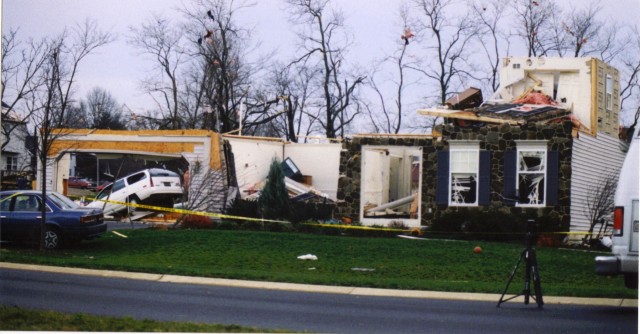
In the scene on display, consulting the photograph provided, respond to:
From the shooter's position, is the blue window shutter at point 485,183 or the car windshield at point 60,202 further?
the blue window shutter at point 485,183

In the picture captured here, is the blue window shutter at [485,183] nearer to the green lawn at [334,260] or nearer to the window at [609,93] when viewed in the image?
the green lawn at [334,260]

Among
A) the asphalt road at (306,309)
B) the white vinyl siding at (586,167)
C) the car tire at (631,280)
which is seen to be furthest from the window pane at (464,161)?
the car tire at (631,280)

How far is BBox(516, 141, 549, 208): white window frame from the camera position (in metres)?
23.8

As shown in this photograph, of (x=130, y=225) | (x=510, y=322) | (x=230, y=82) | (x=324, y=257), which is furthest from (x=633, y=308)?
(x=230, y=82)

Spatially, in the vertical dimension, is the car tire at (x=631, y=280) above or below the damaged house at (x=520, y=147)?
below

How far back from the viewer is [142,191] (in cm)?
2773

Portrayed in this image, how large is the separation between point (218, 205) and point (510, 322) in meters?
15.5

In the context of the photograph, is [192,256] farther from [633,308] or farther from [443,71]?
[443,71]

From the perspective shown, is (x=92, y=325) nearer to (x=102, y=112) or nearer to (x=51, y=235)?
(x=51, y=235)

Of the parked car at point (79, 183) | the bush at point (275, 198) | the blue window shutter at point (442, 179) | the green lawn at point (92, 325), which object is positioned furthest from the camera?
the parked car at point (79, 183)

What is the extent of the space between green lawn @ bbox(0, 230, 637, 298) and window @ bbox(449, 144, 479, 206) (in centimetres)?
282

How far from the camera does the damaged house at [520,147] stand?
2369cm

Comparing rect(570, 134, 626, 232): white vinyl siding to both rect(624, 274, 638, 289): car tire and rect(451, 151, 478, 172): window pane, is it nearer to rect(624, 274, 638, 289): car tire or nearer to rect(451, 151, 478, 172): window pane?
rect(451, 151, 478, 172): window pane

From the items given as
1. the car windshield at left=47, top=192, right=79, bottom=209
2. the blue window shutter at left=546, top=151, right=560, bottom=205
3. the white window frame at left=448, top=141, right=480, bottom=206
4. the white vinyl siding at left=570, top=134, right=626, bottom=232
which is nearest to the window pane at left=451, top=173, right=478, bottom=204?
the white window frame at left=448, top=141, right=480, bottom=206
